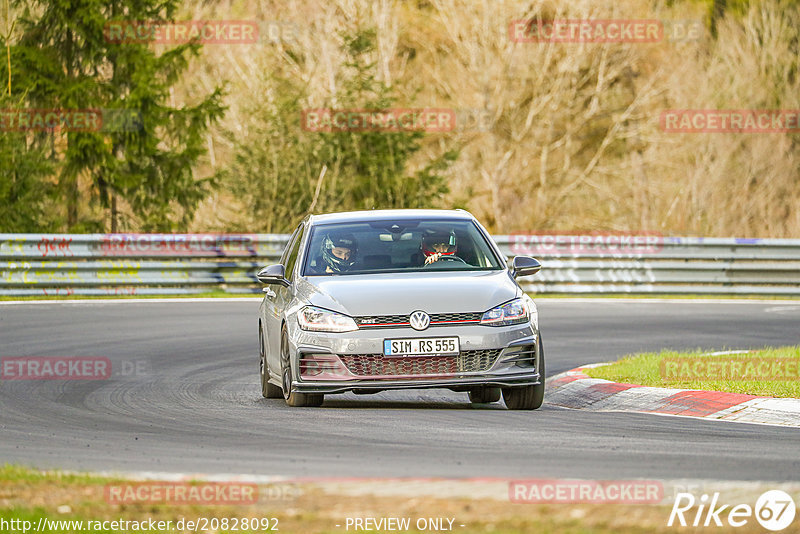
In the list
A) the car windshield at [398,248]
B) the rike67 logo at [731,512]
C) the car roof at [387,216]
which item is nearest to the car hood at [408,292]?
the car windshield at [398,248]

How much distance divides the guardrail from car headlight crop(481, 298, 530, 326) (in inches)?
572

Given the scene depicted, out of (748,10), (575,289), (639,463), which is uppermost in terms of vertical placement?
(748,10)

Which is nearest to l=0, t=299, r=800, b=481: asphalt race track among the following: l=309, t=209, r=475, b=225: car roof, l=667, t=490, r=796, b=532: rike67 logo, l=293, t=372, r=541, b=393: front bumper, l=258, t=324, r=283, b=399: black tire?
l=258, t=324, r=283, b=399: black tire

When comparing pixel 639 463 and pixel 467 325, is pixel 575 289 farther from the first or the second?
pixel 639 463

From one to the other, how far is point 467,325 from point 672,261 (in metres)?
16.5

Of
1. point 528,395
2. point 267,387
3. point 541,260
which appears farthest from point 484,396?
point 541,260

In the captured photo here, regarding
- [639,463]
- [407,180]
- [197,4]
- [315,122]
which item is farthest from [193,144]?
[639,463]

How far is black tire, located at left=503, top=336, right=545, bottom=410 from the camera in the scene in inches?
431

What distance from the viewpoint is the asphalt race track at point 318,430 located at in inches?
299

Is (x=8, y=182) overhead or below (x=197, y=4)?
below

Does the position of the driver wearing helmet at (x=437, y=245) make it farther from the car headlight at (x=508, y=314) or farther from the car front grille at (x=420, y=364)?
the car front grille at (x=420, y=364)

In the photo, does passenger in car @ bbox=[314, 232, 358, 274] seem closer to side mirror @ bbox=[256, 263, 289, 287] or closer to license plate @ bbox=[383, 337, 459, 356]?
side mirror @ bbox=[256, 263, 289, 287]

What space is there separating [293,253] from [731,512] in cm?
Answer: 698

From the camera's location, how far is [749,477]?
23.2 ft
